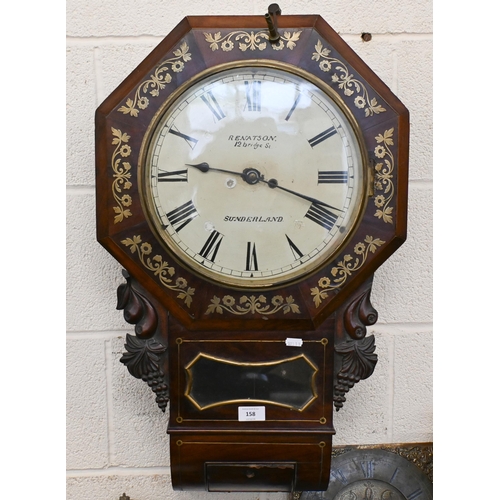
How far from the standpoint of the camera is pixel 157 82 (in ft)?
2.75

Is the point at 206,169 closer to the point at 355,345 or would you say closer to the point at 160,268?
the point at 160,268

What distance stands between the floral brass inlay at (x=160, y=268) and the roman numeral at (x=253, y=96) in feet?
0.96

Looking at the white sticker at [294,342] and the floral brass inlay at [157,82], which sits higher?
the floral brass inlay at [157,82]

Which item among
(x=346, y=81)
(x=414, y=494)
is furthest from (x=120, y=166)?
(x=414, y=494)

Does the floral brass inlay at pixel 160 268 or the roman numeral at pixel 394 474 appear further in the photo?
the roman numeral at pixel 394 474

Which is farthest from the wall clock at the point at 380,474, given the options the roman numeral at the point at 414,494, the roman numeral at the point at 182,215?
the roman numeral at the point at 182,215

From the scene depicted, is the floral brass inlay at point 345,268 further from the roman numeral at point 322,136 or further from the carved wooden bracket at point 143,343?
the carved wooden bracket at point 143,343

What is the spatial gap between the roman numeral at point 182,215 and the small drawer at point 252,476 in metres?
0.43

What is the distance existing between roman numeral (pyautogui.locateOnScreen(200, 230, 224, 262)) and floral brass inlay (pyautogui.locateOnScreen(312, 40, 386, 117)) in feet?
1.06

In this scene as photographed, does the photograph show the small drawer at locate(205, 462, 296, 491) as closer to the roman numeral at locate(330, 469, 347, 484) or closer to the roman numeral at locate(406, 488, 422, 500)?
the roman numeral at locate(330, 469, 347, 484)

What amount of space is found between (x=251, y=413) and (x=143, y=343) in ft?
0.75

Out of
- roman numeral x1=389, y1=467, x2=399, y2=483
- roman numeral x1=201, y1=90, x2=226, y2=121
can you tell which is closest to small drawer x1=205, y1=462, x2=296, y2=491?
roman numeral x1=389, y1=467, x2=399, y2=483

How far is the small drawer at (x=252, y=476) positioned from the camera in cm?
89

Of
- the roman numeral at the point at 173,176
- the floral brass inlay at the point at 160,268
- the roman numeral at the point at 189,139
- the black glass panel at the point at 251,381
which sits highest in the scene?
the roman numeral at the point at 189,139
